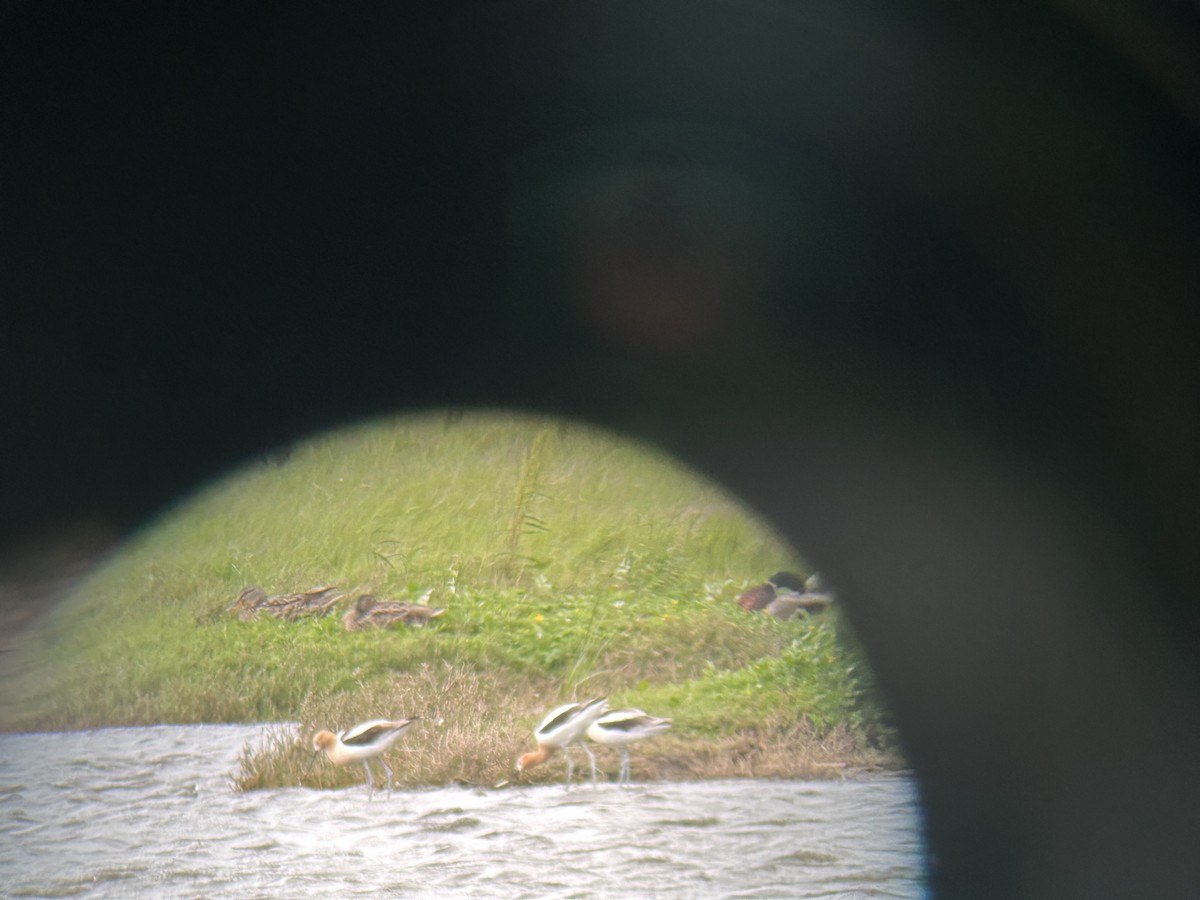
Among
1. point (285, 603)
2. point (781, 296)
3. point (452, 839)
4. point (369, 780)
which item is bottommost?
point (452, 839)

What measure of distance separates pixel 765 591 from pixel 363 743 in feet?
5.70

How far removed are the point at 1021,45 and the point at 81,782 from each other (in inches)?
157

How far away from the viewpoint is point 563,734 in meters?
3.45

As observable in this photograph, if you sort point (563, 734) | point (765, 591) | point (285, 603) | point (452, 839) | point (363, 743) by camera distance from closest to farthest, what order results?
1. point (452, 839)
2. point (363, 743)
3. point (563, 734)
4. point (765, 591)
5. point (285, 603)

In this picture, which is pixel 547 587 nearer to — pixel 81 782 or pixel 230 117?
pixel 81 782

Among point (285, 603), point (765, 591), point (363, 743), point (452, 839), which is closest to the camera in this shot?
point (452, 839)

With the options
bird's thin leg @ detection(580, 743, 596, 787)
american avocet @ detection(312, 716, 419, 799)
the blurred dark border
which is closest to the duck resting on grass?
the blurred dark border

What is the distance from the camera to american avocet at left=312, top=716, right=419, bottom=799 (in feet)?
11.0

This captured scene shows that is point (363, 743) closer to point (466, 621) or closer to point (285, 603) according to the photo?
point (466, 621)

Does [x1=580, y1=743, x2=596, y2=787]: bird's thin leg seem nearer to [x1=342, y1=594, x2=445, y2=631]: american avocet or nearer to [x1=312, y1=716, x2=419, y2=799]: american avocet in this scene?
[x1=312, y1=716, x2=419, y2=799]: american avocet

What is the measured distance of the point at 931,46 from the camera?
267 cm

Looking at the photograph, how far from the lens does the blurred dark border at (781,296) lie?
2.69 m

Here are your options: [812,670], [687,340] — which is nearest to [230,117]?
[687,340]

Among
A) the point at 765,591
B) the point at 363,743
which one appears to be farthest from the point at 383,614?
the point at 765,591
